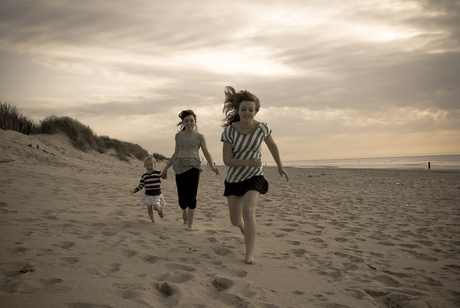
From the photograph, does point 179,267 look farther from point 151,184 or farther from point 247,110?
point 151,184

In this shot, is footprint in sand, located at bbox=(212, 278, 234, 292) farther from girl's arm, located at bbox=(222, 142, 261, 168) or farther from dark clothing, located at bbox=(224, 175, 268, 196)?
girl's arm, located at bbox=(222, 142, 261, 168)

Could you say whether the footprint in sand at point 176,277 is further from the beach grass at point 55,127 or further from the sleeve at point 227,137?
the beach grass at point 55,127

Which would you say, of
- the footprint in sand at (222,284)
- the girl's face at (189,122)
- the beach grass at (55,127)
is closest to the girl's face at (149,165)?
the girl's face at (189,122)

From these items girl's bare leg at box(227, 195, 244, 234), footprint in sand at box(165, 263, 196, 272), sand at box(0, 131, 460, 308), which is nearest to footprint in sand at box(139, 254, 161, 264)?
sand at box(0, 131, 460, 308)

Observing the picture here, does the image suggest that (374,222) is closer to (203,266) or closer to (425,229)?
(425,229)

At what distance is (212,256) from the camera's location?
350cm

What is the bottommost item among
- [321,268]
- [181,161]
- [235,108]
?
[321,268]

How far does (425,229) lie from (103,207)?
5.89 meters

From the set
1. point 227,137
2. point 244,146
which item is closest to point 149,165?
point 227,137

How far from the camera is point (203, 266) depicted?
3.09 metres

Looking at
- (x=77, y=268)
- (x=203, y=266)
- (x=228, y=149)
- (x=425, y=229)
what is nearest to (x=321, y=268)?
(x=203, y=266)

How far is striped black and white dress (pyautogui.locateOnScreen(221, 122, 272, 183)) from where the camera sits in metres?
3.38

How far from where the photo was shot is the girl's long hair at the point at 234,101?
3.54m

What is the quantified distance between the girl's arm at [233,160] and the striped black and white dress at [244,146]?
0.05 m
